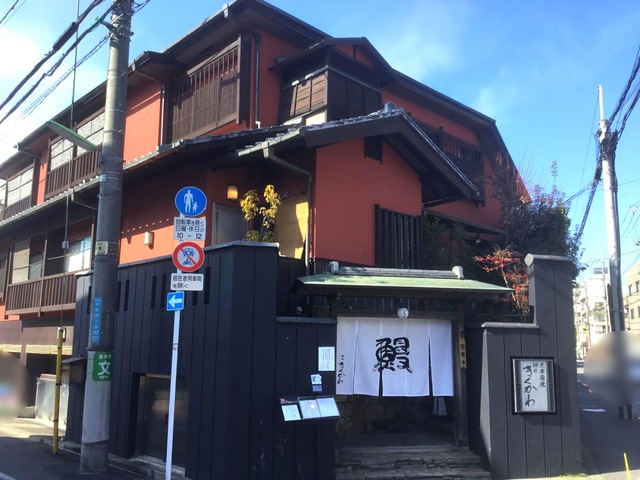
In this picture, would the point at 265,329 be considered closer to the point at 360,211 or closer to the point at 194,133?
the point at 360,211

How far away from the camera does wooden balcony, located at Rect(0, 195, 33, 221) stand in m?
21.6

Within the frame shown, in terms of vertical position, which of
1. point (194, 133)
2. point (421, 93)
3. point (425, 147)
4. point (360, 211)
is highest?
point (421, 93)

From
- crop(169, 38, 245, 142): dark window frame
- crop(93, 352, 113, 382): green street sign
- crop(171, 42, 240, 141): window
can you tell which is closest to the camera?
crop(93, 352, 113, 382): green street sign

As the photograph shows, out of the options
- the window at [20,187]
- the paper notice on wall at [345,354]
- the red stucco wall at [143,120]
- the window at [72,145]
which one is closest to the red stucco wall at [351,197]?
the paper notice on wall at [345,354]

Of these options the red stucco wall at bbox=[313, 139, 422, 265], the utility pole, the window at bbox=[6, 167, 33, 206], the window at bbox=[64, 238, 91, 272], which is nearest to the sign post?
the red stucco wall at bbox=[313, 139, 422, 265]

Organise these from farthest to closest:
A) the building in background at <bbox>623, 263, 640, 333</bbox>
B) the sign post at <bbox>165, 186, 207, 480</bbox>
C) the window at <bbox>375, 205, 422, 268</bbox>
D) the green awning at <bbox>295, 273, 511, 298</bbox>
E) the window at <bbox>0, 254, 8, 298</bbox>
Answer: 1. the building in background at <bbox>623, 263, 640, 333</bbox>
2. the window at <bbox>0, 254, 8, 298</bbox>
3. the window at <bbox>375, 205, 422, 268</bbox>
4. the green awning at <bbox>295, 273, 511, 298</bbox>
5. the sign post at <bbox>165, 186, 207, 480</bbox>

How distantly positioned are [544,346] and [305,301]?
437 centimetres

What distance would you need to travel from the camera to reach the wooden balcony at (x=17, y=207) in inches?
849

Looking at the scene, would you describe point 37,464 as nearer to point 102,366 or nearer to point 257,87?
point 102,366

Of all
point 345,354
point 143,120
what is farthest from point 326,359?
point 143,120

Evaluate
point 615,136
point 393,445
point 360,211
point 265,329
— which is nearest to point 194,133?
point 360,211

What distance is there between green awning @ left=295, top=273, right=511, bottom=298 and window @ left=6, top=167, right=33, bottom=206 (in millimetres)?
17334

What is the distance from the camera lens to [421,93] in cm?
1727

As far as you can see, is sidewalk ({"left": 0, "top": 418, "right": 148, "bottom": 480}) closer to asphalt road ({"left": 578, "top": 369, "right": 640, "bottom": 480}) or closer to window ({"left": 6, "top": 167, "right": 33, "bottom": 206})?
asphalt road ({"left": 578, "top": 369, "right": 640, "bottom": 480})
